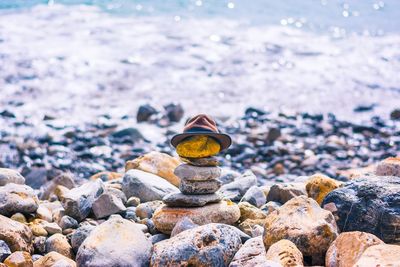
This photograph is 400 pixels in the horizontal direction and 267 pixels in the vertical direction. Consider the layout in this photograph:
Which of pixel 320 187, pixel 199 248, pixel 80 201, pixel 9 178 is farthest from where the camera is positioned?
pixel 9 178

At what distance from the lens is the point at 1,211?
16.7 ft

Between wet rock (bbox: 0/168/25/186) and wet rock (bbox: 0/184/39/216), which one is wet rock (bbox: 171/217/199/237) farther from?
wet rock (bbox: 0/168/25/186)

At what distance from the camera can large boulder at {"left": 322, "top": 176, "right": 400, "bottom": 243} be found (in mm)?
4184

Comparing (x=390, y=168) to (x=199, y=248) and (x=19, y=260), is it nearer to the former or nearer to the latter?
(x=199, y=248)

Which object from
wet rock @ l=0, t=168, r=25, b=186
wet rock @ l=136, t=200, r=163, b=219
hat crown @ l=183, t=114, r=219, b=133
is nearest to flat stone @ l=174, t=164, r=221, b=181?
hat crown @ l=183, t=114, r=219, b=133

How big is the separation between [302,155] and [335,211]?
7.87 metres

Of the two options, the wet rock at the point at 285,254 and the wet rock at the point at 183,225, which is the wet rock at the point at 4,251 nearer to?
the wet rock at the point at 183,225

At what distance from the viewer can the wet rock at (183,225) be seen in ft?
14.5

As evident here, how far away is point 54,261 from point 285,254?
155 cm

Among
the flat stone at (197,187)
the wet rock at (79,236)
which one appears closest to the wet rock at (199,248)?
the wet rock at (79,236)

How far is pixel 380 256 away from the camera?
353 cm

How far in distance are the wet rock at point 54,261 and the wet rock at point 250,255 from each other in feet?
3.52

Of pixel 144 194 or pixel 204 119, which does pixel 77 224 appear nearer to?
pixel 144 194

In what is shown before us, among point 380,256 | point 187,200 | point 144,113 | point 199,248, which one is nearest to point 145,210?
point 187,200
